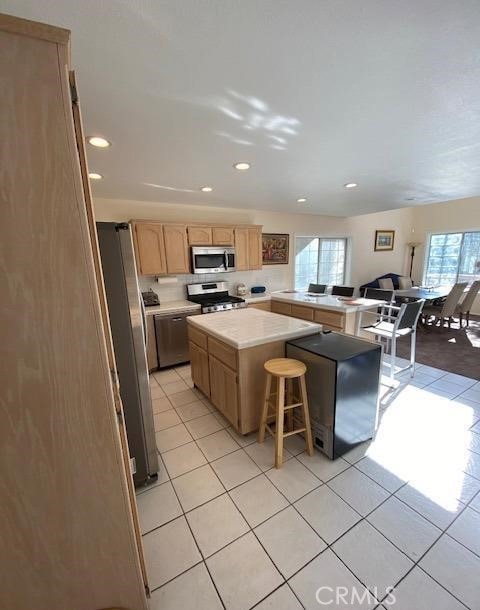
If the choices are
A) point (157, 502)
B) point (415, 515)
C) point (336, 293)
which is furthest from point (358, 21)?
point (336, 293)

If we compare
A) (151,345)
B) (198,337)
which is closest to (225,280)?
(151,345)

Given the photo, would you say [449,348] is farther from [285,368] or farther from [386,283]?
[285,368]

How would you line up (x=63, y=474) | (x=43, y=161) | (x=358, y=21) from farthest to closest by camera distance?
(x=358, y=21)
(x=63, y=474)
(x=43, y=161)

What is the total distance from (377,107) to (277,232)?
353cm

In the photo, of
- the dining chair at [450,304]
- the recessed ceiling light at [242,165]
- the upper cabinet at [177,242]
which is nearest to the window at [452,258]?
the dining chair at [450,304]

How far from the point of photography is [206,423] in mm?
2354

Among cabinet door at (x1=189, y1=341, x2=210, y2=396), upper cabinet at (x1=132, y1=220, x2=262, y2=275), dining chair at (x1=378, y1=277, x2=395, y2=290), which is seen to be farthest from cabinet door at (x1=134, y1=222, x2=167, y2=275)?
dining chair at (x1=378, y1=277, x2=395, y2=290)

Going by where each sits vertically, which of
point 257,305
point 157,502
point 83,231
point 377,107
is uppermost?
point 377,107

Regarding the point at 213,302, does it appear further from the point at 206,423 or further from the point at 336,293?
the point at 336,293

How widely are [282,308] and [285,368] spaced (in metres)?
2.43

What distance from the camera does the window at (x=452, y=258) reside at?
6.30 metres

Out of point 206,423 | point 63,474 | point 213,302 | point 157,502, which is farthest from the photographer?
point 213,302

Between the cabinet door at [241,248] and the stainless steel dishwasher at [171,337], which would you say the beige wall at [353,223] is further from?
the stainless steel dishwasher at [171,337]

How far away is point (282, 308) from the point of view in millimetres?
4184
